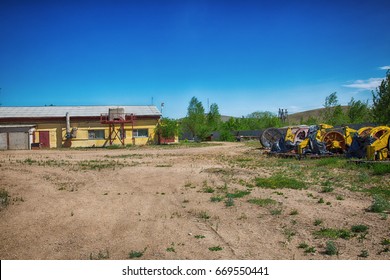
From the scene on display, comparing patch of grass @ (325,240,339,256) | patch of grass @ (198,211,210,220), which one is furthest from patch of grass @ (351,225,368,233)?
→ patch of grass @ (198,211,210,220)

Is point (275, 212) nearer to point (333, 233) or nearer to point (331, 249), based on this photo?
point (333, 233)

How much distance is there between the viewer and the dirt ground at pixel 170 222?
4785mm

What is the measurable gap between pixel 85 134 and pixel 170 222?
30208 mm

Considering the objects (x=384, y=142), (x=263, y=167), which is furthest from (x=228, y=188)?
(x=384, y=142)

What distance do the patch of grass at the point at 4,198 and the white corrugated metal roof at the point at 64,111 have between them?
2716 centimetres

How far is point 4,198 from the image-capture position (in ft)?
26.4

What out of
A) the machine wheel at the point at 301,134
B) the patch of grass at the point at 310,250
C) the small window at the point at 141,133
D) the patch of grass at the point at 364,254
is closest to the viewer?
the patch of grass at the point at 364,254

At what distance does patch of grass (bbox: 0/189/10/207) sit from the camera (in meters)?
7.58

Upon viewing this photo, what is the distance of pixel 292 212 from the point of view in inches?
261

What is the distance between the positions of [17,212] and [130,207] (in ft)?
7.54

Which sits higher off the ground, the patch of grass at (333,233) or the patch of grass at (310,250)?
the patch of grass at (333,233)

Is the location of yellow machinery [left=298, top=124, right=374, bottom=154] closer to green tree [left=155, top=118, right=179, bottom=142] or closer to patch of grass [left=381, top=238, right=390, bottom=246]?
patch of grass [left=381, top=238, right=390, bottom=246]

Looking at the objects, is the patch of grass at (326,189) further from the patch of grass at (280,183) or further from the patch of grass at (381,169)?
the patch of grass at (381,169)

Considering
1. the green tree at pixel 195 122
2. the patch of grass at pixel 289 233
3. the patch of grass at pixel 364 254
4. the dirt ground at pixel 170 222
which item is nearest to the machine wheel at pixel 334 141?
the dirt ground at pixel 170 222
